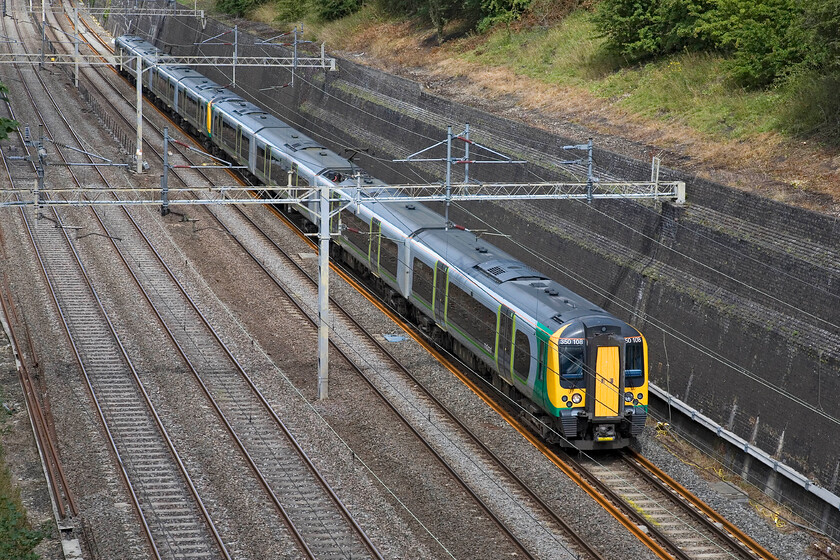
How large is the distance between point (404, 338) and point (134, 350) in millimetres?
6575

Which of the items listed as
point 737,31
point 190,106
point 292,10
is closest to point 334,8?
point 292,10

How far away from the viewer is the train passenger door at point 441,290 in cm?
2423

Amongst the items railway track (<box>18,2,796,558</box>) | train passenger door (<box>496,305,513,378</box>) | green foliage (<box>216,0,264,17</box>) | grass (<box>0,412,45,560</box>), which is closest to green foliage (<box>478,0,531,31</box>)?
green foliage (<box>216,0,264,17</box>)

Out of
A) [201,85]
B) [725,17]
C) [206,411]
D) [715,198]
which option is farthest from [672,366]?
[201,85]

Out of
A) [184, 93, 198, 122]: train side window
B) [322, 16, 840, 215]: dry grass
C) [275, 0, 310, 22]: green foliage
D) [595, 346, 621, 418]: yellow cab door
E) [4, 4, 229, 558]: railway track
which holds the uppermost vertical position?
[275, 0, 310, 22]: green foliage

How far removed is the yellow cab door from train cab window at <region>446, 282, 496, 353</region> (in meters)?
2.90

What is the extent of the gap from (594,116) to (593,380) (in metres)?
16.9

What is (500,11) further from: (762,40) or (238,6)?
(238,6)

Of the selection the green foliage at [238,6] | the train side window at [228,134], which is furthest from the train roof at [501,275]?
the green foliage at [238,6]

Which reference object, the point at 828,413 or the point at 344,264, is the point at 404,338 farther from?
the point at 828,413

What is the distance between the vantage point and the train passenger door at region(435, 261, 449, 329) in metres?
24.2

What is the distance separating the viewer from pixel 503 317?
848 inches

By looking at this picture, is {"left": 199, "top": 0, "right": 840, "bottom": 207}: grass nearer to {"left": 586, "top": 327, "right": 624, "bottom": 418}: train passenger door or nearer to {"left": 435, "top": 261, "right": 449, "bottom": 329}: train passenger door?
{"left": 586, "top": 327, "right": 624, "bottom": 418}: train passenger door

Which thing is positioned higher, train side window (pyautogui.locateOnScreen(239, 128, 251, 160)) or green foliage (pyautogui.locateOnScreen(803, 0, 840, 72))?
green foliage (pyautogui.locateOnScreen(803, 0, 840, 72))
